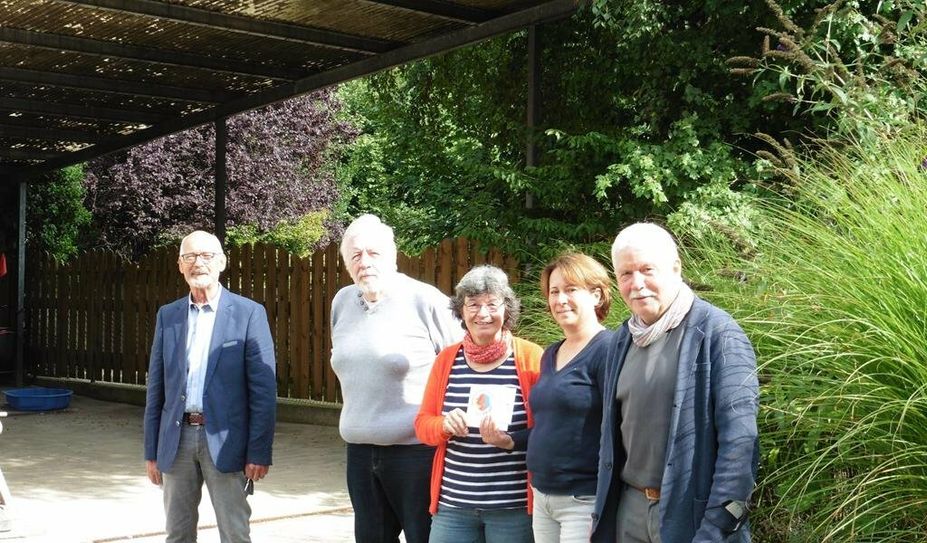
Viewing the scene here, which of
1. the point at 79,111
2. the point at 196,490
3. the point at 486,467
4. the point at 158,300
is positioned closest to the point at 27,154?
the point at 158,300

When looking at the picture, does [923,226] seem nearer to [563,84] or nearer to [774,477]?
[774,477]

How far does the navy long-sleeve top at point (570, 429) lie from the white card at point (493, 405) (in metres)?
0.16

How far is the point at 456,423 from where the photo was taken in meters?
3.80

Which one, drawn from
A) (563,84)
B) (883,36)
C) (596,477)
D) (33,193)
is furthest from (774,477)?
(33,193)

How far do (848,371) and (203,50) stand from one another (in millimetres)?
8104

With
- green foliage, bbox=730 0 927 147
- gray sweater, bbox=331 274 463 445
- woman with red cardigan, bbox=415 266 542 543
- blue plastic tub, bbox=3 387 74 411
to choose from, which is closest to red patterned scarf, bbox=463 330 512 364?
woman with red cardigan, bbox=415 266 542 543

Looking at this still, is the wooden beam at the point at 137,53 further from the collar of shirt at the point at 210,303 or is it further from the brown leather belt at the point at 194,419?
the brown leather belt at the point at 194,419

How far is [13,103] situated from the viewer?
12.3 m

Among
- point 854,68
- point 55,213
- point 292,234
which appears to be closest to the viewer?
point 854,68

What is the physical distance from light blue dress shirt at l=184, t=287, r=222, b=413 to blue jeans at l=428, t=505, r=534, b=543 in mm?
1390

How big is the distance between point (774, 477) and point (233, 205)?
63.0ft

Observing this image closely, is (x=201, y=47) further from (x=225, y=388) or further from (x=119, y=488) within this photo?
(x=225, y=388)

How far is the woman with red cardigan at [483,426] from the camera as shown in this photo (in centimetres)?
382

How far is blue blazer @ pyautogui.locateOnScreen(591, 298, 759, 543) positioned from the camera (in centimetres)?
299
